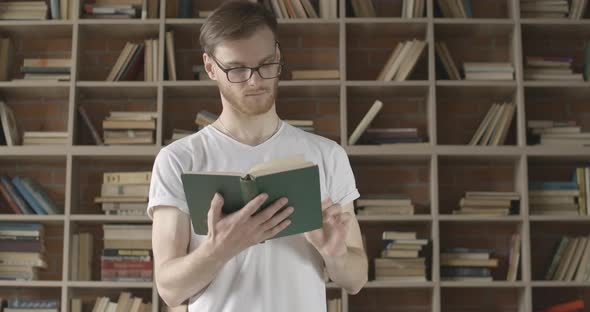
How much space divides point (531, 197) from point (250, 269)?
2.63 metres

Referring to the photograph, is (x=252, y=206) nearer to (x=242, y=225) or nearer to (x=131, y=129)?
(x=242, y=225)

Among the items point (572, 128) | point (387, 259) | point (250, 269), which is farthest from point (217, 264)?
point (572, 128)

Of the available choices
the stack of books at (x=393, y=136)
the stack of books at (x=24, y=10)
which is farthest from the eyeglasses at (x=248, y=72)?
the stack of books at (x=24, y=10)

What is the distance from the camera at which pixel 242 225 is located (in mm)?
1412

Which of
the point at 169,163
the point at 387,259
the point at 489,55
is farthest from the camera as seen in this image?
the point at 489,55

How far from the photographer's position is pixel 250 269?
4.94 ft

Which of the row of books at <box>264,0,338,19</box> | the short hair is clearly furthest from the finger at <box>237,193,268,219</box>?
the row of books at <box>264,0,338,19</box>

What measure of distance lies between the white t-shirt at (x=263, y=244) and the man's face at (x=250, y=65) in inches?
3.2

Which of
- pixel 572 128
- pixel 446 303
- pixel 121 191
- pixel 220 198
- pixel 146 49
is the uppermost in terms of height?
pixel 146 49

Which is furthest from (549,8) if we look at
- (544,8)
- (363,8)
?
(363,8)

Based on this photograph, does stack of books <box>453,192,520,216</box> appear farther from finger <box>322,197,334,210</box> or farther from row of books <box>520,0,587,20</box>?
finger <box>322,197,334,210</box>

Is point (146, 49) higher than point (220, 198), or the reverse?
point (146, 49)

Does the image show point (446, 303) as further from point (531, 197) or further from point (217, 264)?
point (217, 264)

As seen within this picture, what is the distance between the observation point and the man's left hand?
1492mm
